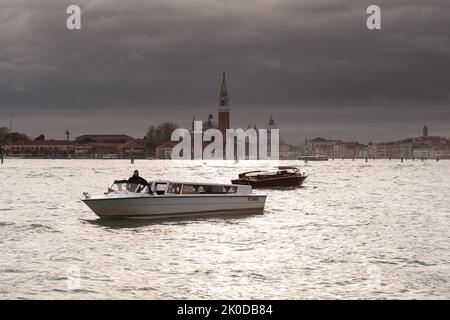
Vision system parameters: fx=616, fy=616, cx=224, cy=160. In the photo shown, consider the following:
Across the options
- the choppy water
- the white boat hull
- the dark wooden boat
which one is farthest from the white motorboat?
the dark wooden boat

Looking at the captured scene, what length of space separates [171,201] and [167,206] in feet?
1.09

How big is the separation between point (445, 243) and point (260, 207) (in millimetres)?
12074

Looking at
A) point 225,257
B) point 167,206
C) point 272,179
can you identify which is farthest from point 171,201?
point 272,179

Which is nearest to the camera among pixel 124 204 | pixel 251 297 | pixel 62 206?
pixel 251 297

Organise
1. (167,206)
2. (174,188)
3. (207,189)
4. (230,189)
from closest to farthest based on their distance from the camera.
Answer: (167,206) → (174,188) → (207,189) → (230,189)

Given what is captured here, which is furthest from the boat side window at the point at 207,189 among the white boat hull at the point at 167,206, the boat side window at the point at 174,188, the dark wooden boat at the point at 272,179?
the dark wooden boat at the point at 272,179

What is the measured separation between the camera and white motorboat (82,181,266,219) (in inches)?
1204

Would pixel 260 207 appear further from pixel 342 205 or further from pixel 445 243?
pixel 342 205

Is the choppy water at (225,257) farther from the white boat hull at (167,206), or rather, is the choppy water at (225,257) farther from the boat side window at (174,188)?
the boat side window at (174,188)

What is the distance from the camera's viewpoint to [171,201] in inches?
1251

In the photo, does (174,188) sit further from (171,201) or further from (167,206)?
(167,206)
